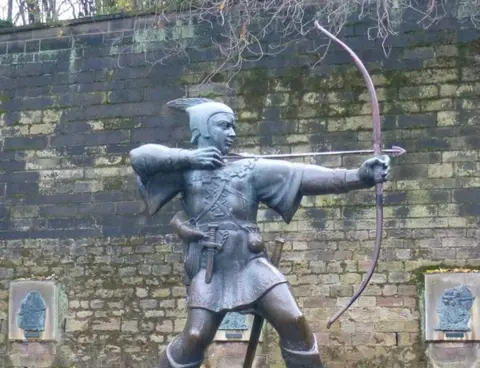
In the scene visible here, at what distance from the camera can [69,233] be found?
952 cm

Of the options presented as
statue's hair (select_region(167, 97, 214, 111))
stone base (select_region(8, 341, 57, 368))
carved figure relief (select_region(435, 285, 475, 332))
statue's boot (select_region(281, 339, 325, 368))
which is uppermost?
statue's hair (select_region(167, 97, 214, 111))

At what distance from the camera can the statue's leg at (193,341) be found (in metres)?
4.25

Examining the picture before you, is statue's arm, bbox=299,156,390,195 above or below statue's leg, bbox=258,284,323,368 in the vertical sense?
above

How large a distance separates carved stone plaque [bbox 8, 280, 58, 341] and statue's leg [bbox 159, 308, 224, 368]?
211 inches

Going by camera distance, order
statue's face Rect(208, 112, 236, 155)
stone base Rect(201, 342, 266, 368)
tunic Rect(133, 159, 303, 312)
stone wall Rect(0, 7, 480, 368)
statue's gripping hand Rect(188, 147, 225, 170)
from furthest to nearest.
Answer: stone base Rect(201, 342, 266, 368)
stone wall Rect(0, 7, 480, 368)
statue's face Rect(208, 112, 236, 155)
statue's gripping hand Rect(188, 147, 225, 170)
tunic Rect(133, 159, 303, 312)

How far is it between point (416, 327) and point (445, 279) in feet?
1.71

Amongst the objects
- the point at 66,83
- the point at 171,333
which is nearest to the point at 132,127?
the point at 66,83

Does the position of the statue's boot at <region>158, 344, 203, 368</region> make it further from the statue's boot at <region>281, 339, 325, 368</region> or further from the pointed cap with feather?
the pointed cap with feather

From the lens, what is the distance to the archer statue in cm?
424

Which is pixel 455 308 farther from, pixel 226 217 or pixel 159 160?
pixel 159 160

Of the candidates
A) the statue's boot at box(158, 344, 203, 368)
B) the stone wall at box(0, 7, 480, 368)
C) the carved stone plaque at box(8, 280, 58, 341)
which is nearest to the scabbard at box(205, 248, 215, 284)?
the statue's boot at box(158, 344, 203, 368)

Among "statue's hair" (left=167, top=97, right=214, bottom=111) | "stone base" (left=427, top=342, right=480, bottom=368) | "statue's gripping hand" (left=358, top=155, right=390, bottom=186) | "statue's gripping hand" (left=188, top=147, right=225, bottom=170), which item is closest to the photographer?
"statue's gripping hand" (left=358, top=155, right=390, bottom=186)

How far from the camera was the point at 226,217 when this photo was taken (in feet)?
14.4

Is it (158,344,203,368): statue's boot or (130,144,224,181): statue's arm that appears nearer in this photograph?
(158,344,203,368): statue's boot
